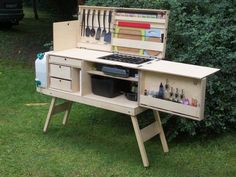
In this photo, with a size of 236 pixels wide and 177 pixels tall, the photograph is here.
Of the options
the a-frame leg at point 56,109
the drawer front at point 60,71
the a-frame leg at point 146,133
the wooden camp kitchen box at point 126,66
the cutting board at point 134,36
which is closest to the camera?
the wooden camp kitchen box at point 126,66

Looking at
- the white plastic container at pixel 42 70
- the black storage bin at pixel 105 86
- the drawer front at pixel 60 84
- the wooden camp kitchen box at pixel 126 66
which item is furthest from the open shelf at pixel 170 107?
the white plastic container at pixel 42 70

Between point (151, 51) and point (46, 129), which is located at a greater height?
point (151, 51)

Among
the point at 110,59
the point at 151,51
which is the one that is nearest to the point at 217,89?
the point at 151,51

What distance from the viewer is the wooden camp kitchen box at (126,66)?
3.53 meters

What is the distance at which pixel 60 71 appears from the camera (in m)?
4.30

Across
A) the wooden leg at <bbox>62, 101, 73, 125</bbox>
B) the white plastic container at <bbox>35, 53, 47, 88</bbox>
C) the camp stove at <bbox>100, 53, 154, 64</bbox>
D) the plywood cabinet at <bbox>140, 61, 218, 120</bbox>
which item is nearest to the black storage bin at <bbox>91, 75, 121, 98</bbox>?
the camp stove at <bbox>100, 53, 154, 64</bbox>

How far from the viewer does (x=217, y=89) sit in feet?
13.9

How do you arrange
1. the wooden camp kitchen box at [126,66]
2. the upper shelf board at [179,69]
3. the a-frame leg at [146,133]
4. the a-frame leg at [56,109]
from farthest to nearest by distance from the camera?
the a-frame leg at [56,109] < the a-frame leg at [146,133] < the wooden camp kitchen box at [126,66] < the upper shelf board at [179,69]

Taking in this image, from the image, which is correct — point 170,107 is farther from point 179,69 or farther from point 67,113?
point 67,113

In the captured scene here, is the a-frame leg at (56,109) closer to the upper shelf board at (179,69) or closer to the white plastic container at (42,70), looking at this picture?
the white plastic container at (42,70)

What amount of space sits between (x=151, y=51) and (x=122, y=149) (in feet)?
3.56

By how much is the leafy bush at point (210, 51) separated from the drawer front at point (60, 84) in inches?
42.5

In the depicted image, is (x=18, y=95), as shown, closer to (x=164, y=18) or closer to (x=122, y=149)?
(x=122, y=149)

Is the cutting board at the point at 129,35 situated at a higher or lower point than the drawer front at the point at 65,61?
higher
